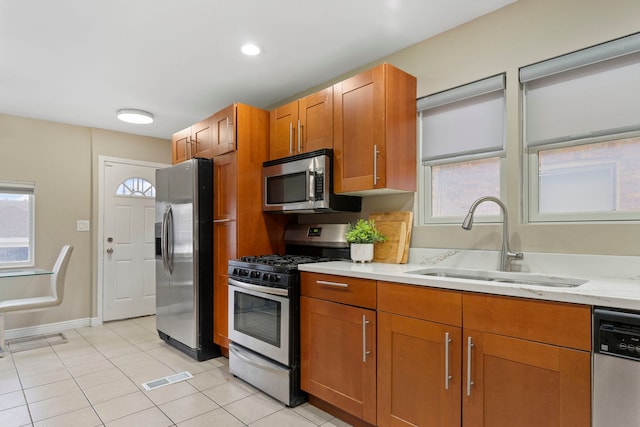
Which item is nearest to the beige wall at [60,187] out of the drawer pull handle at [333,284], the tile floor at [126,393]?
the tile floor at [126,393]

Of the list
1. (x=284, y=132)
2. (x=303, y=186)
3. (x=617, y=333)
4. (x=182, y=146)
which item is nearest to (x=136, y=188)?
(x=182, y=146)

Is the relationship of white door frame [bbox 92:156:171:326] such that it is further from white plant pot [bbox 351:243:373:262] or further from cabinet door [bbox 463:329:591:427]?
cabinet door [bbox 463:329:591:427]

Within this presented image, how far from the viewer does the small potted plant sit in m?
2.51

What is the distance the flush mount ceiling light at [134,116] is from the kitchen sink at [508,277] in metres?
3.38

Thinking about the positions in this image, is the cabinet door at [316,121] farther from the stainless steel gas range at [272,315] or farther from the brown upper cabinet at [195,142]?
the brown upper cabinet at [195,142]

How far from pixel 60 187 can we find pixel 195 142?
6.42 ft

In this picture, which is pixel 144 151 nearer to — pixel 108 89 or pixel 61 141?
pixel 61 141

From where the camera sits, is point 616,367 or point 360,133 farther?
point 360,133

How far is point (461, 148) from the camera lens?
7.75 feet

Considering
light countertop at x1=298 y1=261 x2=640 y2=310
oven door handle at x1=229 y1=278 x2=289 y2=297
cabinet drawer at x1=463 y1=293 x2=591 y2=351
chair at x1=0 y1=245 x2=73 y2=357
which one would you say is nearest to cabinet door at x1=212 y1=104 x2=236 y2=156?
oven door handle at x1=229 y1=278 x2=289 y2=297

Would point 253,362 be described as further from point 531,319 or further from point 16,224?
point 16,224

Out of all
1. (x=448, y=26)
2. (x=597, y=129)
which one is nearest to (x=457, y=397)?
(x=597, y=129)

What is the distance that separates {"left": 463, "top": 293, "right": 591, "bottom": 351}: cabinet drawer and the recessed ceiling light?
85.3 inches

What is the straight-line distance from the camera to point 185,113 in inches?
160
